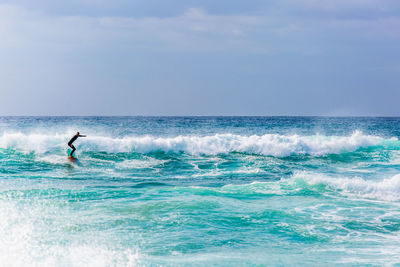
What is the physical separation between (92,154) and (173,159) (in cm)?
511

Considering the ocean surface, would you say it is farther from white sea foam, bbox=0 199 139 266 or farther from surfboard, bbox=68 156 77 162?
surfboard, bbox=68 156 77 162

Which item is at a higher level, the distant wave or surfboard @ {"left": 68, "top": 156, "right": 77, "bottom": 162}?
the distant wave

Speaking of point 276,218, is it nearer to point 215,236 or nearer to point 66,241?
point 215,236

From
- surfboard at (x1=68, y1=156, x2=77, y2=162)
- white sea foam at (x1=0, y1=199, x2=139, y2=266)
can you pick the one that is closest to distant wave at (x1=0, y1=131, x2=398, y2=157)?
surfboard at (x1=68, y1=156, x2=77, y2=162)

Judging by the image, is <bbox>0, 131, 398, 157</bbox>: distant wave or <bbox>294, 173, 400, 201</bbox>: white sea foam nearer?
<bbox>294, 173, 400, 201</bbox>: white sea foam

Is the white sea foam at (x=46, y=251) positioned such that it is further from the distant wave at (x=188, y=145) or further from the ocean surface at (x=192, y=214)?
the distant wave at (x=188, y=145)

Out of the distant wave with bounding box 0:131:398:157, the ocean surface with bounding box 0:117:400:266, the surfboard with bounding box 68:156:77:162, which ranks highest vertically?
the distant wave with bounding box 0:131:398:157

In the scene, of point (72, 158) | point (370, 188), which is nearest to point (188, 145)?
point (72, 158)

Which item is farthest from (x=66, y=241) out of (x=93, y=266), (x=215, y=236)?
(x=215, y=236)

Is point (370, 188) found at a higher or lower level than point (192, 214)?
higher

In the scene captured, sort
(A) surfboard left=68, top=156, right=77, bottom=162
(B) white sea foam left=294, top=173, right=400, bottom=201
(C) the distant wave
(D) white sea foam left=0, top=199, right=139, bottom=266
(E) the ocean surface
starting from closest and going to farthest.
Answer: (D) white sea foam left=0, top=199, right=139, bottom=266
(E) the ocean surface
(B) white sea foam left=294, top=173, right=400, bottom=201
(A) surfboard left=68, top=156, right=77, bottom=162
(C) the distant wave

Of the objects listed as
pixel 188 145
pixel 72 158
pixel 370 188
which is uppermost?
pixel 188 145

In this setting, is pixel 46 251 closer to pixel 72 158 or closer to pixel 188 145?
pixel 72 158

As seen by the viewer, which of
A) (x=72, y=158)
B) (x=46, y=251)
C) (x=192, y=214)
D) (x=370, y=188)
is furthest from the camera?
(x=72, y=158)
